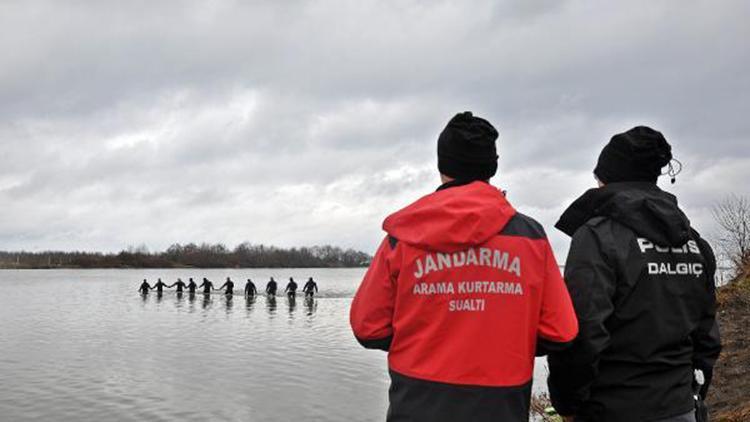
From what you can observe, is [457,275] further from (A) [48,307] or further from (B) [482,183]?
(A) [48,307]

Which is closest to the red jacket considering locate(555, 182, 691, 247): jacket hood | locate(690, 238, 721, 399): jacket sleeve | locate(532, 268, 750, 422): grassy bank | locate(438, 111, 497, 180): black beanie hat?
locate(438, 111, 497, 180): black beanie hat

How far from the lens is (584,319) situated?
3055mm

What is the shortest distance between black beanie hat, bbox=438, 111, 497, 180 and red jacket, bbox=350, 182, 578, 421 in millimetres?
143

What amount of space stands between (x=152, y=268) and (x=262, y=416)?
151 meters

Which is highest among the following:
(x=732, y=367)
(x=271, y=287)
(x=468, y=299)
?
(x=468, y=299)

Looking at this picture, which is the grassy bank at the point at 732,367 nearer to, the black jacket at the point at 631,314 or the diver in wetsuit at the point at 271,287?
the black jacket at the point at 631,314

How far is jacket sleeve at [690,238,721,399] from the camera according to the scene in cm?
347

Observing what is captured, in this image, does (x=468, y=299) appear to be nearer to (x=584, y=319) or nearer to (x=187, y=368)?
(x=584, y=319)

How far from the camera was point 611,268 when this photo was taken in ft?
10.4

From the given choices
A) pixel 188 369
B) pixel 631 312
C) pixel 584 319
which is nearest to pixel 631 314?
pixel 631 312

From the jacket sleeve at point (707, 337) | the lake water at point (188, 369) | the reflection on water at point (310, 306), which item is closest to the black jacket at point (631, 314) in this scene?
the jacket sleeve at point (707, 337)

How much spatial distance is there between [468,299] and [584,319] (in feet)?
2.30

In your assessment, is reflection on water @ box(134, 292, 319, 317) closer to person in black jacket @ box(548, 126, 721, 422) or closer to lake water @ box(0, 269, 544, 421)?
lake water @ box(0, 269, 544, 421)

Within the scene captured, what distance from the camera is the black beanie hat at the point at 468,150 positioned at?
300 centimetres
